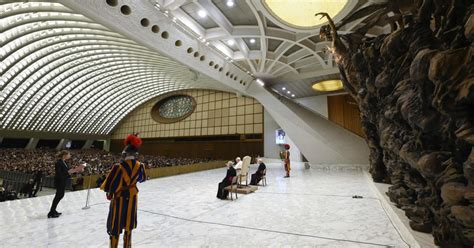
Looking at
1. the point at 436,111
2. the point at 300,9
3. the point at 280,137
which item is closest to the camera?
the point at 436,111

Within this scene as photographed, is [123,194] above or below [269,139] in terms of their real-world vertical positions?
below

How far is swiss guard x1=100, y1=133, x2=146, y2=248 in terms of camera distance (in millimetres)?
2350

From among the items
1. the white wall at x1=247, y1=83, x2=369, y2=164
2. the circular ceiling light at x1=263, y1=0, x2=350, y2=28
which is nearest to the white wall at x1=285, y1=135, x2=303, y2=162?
the white wall at x1=247, y1=83, x2=369, y2=164

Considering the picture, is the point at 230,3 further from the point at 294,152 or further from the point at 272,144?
the point at 294,152

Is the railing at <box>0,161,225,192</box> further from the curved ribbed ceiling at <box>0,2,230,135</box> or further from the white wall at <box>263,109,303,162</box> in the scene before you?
the curved ribbed ceiling at <box>0,2,230,135</box>

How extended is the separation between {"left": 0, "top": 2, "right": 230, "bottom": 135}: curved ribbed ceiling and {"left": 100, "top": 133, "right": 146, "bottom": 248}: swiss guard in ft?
43.5

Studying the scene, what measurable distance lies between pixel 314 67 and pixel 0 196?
17185 mm

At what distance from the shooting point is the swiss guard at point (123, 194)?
92.5 inches

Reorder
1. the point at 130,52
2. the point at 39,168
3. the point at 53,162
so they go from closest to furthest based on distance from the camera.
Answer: the point at 39,168
the point at 53,162
the point at 130,52

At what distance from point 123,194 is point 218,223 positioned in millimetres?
1864

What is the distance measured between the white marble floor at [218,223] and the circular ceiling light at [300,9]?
7.37 m

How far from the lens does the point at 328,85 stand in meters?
17.5

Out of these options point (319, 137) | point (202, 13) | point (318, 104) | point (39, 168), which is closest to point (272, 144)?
point (318, 104)

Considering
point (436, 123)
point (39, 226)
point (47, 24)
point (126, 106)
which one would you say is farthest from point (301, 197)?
point (126, 106)
